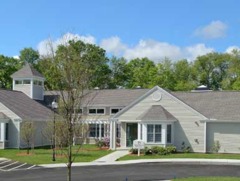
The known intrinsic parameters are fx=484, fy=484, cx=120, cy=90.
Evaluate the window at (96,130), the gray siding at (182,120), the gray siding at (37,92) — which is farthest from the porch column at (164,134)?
the gray siding at (37,92)

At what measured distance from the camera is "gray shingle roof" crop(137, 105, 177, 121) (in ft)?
133

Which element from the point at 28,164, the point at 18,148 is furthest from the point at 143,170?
the point at 18,148

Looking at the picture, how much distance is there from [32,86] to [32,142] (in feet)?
37.6

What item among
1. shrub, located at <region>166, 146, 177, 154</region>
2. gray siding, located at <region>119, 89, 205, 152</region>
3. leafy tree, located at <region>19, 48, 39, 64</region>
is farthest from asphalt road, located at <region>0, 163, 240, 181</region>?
leafy tree, located at <region>19, 48, 39, 64</region>

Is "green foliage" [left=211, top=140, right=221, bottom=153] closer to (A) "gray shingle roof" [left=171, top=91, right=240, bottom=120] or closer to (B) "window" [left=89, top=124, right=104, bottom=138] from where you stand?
(A) "gray shingle roof" [left=171, top=91, right=240, bottom=120]

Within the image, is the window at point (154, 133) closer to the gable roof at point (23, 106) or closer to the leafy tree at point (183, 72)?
the gable roof at point (23, 106)

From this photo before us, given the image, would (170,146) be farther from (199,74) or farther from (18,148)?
(199,74)

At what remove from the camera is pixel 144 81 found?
85.4 metres

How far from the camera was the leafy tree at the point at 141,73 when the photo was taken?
85.2m

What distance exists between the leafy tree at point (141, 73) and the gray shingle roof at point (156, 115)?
39865 mm

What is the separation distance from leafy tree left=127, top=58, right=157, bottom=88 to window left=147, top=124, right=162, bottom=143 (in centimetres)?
4101

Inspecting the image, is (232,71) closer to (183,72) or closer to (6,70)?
(183,72)

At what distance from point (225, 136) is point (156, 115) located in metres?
5.93

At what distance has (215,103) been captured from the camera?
4319 cm
